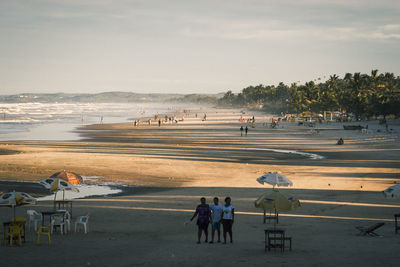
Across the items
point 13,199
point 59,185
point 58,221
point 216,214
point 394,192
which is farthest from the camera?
point 59,185

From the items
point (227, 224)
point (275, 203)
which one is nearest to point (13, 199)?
point (227, 224)

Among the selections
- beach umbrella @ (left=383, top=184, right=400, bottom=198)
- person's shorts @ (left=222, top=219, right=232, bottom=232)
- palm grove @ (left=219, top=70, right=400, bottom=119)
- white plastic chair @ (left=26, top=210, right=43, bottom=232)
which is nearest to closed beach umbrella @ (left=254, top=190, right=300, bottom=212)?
person's shorts @ (left=222, top=219, right=232, bottom=232)

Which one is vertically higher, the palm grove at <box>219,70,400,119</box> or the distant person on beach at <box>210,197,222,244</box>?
the palm grove at <box>219,70,400,119</box>

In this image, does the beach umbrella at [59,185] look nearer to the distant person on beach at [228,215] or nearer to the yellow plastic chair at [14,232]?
the yellow plastic chair at [14,232]

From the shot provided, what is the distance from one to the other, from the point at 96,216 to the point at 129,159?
20.0 m

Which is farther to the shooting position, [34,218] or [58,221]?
[34,218]

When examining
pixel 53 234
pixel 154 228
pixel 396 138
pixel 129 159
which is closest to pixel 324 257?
pixel 154 228

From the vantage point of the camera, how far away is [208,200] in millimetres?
22656

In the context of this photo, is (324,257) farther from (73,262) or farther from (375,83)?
(375,83)

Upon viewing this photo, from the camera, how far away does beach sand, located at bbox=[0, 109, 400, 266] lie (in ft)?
42.6

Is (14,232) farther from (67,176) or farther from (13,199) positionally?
(67,176)

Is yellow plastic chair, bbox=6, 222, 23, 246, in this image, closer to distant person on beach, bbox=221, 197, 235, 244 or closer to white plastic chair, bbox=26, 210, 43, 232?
white plastic chair, bbox=26, 210, 43, 232

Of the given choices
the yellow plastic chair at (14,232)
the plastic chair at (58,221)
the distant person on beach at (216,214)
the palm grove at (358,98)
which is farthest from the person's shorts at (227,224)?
the palm grove at (358,98)

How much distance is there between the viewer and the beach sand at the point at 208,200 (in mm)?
12992
